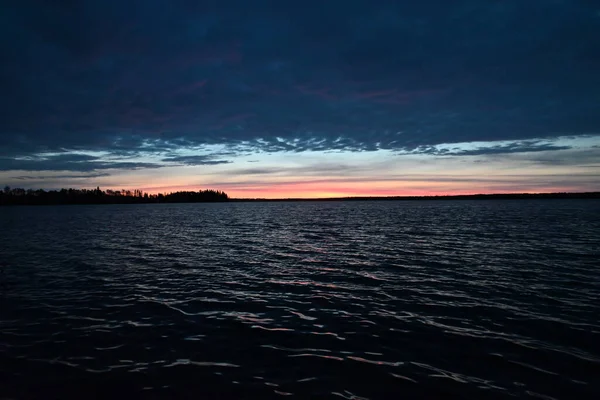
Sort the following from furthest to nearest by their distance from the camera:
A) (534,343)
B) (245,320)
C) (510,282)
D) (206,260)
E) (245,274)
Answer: (206,260), (245,274), (510,282), (245,320), (534,343)

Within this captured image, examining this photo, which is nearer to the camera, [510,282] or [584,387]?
[584,387]

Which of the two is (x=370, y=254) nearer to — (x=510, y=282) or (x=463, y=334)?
(x=510, y=282)

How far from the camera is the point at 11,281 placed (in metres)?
21.4

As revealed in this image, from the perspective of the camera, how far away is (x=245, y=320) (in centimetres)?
1417

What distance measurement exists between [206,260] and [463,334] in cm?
2137

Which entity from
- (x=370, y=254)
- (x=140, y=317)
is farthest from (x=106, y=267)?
(x=370, y=254)

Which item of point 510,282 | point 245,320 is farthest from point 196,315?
point 510,282

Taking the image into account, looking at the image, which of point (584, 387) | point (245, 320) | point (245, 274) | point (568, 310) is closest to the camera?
point (584, 387)

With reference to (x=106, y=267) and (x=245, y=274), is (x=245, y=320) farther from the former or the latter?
(x=106, y=267)

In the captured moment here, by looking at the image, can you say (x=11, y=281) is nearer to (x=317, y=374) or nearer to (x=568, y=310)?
(x=317, y=374)

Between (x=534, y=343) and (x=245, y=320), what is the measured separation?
10590mm

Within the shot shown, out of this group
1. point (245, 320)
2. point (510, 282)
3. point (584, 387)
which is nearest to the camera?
point (584, 387)

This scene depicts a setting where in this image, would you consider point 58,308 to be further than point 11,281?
No

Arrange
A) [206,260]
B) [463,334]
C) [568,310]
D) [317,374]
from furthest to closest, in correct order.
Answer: [206,260]
[568,310]
[463,334]
[317,374]
